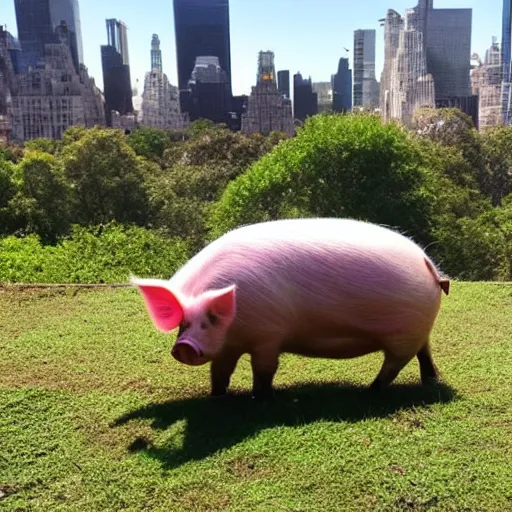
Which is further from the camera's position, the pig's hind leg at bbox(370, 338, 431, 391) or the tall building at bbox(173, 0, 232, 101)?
the tall building at bbox(173, 0, 232, 101)

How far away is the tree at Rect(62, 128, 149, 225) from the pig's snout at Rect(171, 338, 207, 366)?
1889 centimetres

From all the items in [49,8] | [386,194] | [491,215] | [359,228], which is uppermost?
[49,8]

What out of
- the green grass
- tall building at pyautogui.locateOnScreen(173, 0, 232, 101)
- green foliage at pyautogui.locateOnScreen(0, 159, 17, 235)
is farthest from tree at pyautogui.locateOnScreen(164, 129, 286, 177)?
tall building at pyautogui.locateOnScreen(173, 0, 232, 101)

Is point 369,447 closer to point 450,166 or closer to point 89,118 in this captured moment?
point 450,166

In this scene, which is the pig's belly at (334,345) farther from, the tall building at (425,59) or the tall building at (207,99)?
the tall building at (207,99)

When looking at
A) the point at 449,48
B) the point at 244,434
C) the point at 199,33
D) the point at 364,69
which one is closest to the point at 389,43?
the point at 449,48

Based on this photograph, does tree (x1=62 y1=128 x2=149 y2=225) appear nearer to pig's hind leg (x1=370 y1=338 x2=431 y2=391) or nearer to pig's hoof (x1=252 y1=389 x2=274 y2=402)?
pig's hoof (x1=252 y1=389 x2=274 y2=402)

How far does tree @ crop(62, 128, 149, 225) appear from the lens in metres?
23.2

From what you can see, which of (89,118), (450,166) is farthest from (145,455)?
(89,118)

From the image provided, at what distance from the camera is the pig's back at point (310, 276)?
5145 millimetres

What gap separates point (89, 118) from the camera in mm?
77250

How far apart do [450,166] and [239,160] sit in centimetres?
1009

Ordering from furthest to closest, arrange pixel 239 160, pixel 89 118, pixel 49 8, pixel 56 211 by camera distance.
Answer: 1. pixel 49 8
2. pixel 89 118
3. pixel 239 160
4. pixel 56 211

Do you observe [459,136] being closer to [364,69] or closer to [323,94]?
[364,69]
